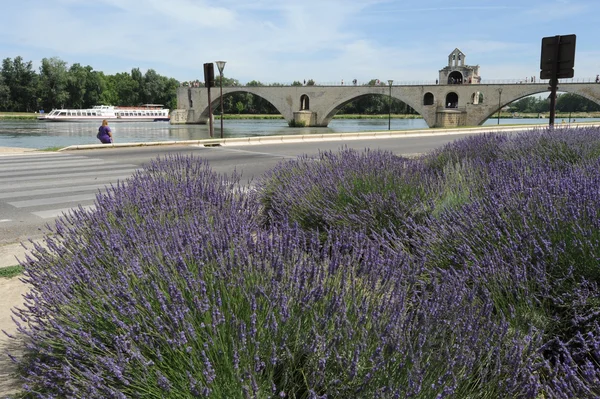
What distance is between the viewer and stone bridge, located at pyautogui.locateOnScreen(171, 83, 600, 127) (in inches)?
2347

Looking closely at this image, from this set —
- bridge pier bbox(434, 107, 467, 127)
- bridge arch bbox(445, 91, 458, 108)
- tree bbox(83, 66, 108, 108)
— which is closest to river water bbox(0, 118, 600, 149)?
bridge pier bbox(434, 107, 467, 127)

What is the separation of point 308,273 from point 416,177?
299 cm

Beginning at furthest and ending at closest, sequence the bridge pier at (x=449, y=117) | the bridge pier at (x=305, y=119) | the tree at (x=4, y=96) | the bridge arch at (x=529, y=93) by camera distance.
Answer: the tree at (x=4, y=96), the bridge pier at (x=305, y=119), the bridge pier at (x=449, y=117), the bridge arch at (x=529, y=93)

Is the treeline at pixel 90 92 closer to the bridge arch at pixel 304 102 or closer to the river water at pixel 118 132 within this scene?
the bridge arch at pixel 304 102

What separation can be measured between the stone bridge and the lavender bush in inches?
2313

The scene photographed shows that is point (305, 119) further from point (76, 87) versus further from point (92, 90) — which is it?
point (92, 90)

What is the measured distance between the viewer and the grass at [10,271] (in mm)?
4254

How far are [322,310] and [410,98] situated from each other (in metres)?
71.4

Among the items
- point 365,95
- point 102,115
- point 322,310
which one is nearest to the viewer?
point 322,310

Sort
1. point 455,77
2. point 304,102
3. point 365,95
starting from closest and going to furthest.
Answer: point 365,95 < point 304,102 < point 455,77

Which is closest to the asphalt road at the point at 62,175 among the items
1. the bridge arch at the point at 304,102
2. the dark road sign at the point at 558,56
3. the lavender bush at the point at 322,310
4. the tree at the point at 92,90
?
the lavender bush at the point at 322,310

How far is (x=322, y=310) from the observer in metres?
2.04

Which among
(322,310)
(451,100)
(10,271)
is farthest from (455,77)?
(322,310)

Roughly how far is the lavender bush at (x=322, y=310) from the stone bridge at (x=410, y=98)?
58738 mm
